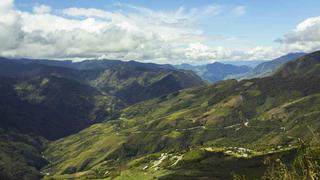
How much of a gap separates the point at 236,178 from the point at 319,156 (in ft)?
49.9

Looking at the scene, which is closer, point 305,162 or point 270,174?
point 305,162

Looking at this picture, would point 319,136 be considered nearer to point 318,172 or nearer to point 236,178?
point 318,172

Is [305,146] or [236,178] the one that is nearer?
[305,146]

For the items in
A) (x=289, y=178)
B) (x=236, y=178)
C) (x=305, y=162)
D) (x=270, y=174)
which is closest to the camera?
(x=305, y=162)

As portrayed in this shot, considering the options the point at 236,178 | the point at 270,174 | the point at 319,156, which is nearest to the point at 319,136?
the point at 319,156

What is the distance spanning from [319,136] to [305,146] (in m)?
3.83

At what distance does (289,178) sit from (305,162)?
4.87 metres

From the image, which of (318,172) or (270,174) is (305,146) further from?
(270,174)

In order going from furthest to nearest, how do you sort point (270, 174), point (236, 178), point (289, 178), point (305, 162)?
point (236, 178), point (270, 174), point (289, 178), point (305, 162)

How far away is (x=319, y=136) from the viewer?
52.9m

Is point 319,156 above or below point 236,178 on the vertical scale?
above

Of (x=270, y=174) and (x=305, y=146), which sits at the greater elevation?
(x=305, y=146)

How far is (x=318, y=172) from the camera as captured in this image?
49281 millimetres

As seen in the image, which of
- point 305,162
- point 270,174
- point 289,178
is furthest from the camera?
point 270,174
